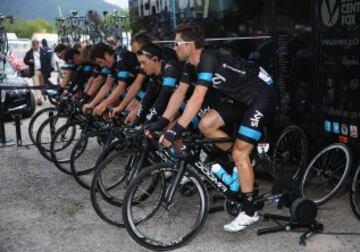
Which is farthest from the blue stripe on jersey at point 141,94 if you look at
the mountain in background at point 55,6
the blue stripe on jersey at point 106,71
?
the mountain in background at point 55,6

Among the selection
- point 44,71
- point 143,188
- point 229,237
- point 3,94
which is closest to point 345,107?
point 229,237

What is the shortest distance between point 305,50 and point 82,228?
2.92 meters

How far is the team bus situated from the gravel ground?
92 centimetres

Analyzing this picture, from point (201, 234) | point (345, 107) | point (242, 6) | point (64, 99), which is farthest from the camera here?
point (64, 99)

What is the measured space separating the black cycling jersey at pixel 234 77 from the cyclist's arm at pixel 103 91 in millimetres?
2638

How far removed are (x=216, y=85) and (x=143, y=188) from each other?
1099 millimetres

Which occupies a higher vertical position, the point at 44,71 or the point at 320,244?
the point at 44,71

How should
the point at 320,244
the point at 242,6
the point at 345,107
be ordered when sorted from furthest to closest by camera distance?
the point at 242,6 < the point at 345,107 < the point at 320,244

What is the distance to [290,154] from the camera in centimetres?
590

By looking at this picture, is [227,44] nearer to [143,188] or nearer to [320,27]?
[320,27]

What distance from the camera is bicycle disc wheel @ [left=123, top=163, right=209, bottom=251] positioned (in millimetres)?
4258

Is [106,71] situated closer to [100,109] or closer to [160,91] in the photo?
[100,109]

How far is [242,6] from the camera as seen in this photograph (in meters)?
5.98

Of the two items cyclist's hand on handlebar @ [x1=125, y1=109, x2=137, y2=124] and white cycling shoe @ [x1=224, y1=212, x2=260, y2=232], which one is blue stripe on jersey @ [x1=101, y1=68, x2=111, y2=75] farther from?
white cycling shoe @ [x1=224, y1=212, x2=260, y2=232]
